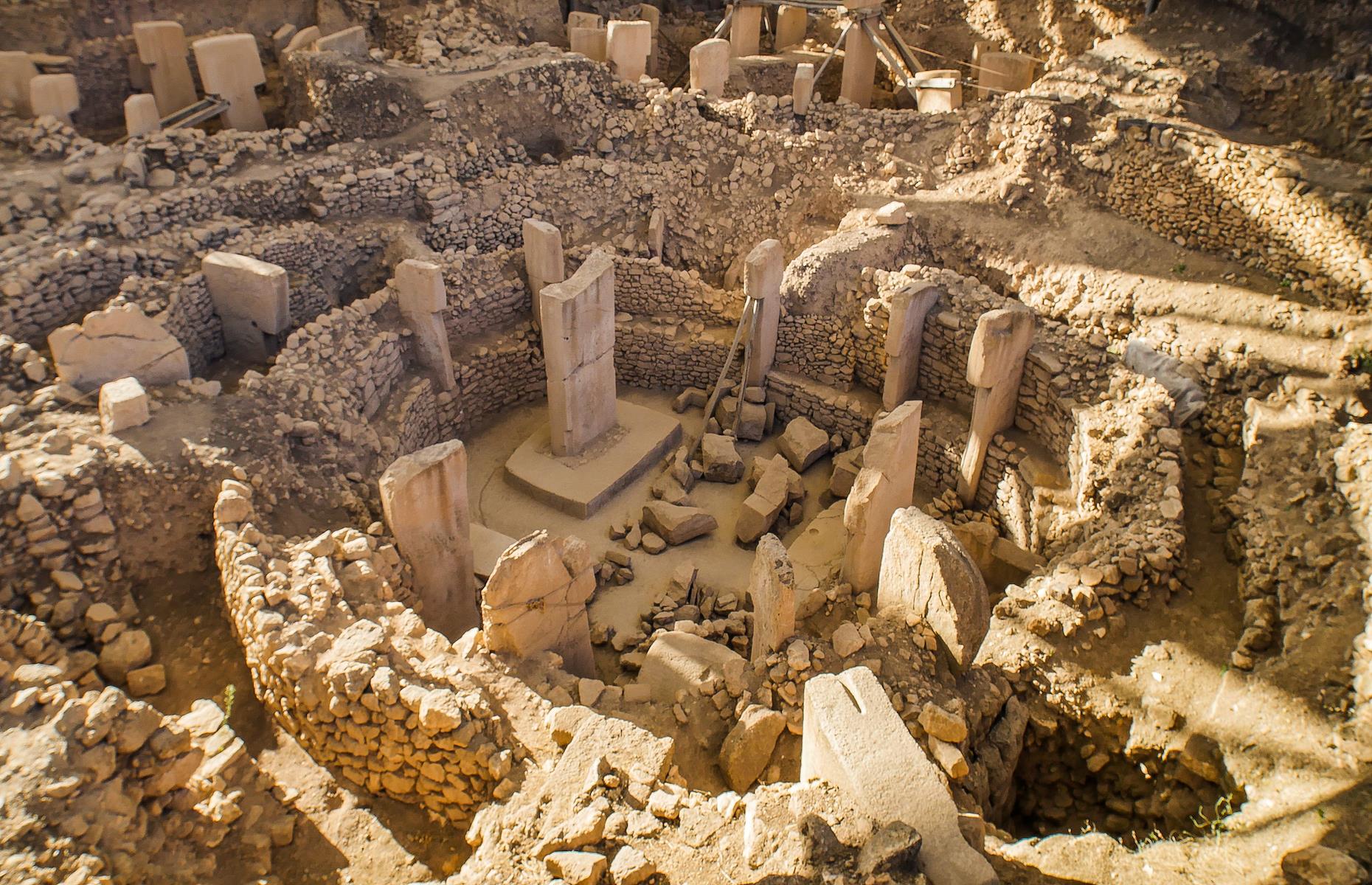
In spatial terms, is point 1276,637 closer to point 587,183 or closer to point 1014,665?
point 1014,665

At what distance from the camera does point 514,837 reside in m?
4.62

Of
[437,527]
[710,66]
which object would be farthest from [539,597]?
[710,66]

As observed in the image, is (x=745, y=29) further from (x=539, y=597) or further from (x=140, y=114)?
(x=539, y=597)

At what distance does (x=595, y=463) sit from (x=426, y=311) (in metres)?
2.37

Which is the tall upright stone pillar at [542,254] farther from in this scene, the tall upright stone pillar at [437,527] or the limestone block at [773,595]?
the limestone block at [773,595]

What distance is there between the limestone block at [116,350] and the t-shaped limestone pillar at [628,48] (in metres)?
7.62

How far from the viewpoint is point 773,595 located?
626 centimetres

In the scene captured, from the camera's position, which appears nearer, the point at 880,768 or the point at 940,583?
the point at 880,768

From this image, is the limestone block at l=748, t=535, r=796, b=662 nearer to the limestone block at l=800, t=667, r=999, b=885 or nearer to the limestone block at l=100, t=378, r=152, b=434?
the limestone block at l=800, t=667, r=999, b=885

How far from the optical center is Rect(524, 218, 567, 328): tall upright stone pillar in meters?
10.5

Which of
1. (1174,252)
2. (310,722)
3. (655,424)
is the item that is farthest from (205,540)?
(1174,252)

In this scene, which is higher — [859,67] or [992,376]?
[859,67]

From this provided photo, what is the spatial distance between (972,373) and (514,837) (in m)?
6.06

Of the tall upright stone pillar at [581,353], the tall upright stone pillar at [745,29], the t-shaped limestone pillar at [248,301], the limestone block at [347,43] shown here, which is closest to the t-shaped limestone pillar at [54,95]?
the limestone block at [347,43]
